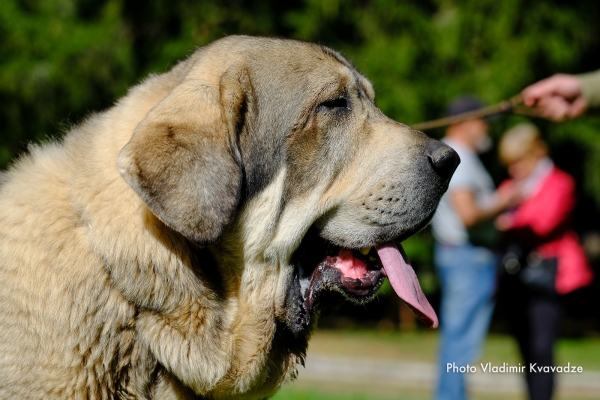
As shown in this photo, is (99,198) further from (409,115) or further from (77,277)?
(409,115)

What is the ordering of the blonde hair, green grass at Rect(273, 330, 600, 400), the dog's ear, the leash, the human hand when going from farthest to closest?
1. green grass at Rect(273, 330, 600, 400)
2. the blonde hair
3. the human hand
4. the leash
5. the dog's ear

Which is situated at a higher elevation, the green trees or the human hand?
the human hand

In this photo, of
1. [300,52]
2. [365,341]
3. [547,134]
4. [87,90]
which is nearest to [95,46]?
[87,90]

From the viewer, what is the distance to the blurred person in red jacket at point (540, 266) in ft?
20.6

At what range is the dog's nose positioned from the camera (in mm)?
3113

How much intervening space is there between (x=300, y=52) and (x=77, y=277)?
1362 millimetres

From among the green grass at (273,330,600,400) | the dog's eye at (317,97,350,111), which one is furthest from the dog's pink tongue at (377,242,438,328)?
the green grass at (273,330,600,400)

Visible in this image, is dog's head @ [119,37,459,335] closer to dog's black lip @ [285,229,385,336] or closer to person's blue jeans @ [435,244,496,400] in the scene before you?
dog's black lip @ [285,229,385,336]

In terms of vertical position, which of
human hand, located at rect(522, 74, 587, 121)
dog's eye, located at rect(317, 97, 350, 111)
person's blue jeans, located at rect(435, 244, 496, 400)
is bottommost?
person's blue jeans, located at rect(435, 244, 496, 400)

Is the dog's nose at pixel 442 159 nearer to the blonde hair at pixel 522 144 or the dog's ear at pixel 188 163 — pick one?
the dog's ear at pixel 188 163

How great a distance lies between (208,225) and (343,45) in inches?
452

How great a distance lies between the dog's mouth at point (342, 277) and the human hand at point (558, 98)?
6.03 ft

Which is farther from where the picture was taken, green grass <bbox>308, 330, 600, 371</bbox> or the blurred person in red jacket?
green grass <bbox>308, 330, 600, 371</bbox>

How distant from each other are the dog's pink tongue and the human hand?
185cm
